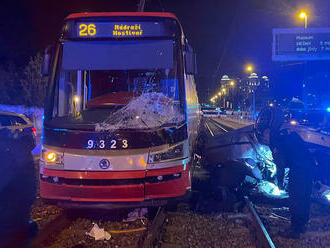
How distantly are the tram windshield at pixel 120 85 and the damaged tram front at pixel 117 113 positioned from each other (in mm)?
17

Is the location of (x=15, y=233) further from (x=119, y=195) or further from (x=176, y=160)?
(x=176, y=160)

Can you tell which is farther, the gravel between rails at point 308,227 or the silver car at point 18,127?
the silver car at point 18,127

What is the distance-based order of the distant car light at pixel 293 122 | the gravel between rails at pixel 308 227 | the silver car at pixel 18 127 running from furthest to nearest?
the silver car at pixel 18 127
the distant car light at pixel 293 122
the gravel between rails at pixel 308 227

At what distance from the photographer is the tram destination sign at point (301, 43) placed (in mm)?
21203

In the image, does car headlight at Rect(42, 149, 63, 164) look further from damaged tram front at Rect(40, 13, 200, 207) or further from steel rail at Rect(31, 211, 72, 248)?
steel rail at Rect(31, 211, 72, 248)

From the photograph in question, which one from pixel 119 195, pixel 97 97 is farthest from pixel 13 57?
pixel 119 195

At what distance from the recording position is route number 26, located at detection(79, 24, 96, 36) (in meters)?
5.46

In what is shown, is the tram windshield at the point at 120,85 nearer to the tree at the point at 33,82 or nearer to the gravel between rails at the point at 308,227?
the gravel between rails at the point at 308,227

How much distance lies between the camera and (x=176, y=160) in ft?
15.7

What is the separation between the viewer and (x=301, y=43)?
21359 mm

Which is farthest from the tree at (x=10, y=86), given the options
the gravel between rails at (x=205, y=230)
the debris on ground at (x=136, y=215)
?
the gravel between rails at (x=205, y=230)

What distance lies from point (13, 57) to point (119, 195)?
99.2 ft

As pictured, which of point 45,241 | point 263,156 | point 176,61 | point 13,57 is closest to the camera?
point 45,241

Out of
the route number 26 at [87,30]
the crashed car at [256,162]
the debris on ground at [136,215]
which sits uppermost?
the route number 26 at [87,30]
